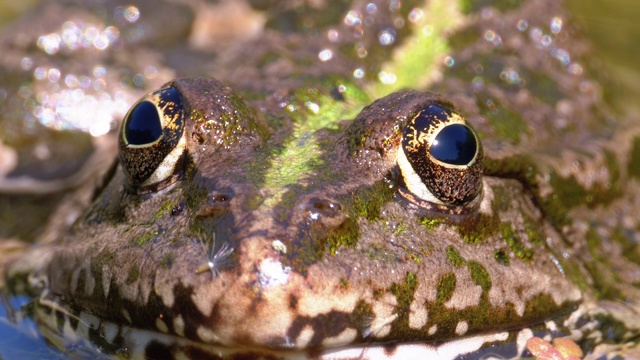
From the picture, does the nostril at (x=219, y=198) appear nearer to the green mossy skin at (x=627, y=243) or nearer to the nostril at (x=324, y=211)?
the nostril at (x=324, y=211)

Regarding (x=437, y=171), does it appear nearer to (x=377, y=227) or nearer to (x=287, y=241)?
(x=377, y=227)

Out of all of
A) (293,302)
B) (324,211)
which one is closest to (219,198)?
(324,211)

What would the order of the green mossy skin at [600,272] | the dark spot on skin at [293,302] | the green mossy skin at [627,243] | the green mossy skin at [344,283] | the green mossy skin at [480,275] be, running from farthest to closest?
the green mossy skin at [627,243] < the green mossy skin at [600,272] < the green mossy skin at [480,275] < the green mossy skin at [344,283] < the dark spot on skin at [293,302]

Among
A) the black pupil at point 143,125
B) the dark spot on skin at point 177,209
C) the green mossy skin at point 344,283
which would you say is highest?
the black pupil at point 143,125

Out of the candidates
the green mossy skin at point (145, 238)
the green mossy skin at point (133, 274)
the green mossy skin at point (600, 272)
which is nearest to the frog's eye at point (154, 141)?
the green mossy skin at point (145, 238)

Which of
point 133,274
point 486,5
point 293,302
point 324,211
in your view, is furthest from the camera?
point 486,5

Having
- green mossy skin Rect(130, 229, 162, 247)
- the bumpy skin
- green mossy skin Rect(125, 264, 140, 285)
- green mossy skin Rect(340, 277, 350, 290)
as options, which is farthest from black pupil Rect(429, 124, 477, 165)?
green mossy skin Rect(125, 264, 140, 285)

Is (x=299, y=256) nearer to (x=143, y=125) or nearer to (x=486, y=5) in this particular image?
(x=143, y=125)

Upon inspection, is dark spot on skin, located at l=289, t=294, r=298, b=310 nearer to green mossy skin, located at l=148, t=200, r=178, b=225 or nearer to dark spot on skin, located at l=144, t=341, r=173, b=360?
dark spot on skin, located at l=144, t=341, r=173, b=360
